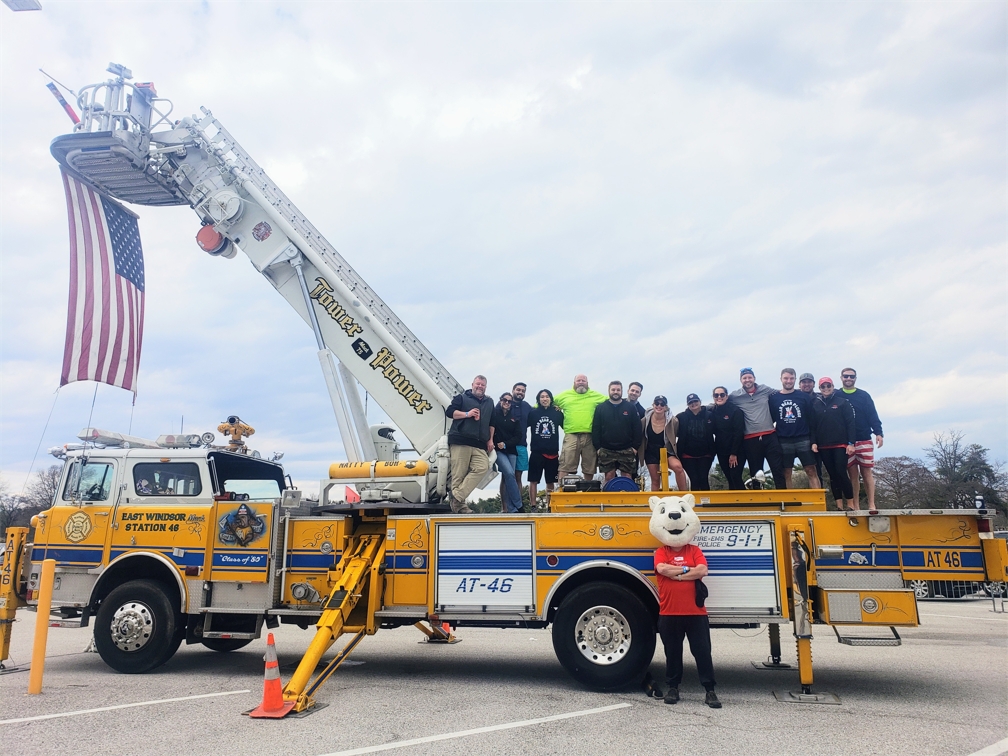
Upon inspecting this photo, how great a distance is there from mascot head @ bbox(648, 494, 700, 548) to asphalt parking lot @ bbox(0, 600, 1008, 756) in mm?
1483

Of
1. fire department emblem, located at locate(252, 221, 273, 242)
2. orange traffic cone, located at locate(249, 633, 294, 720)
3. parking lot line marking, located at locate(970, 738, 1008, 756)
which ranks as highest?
fire department emblem, located at locate(252, 221, 273, 242)

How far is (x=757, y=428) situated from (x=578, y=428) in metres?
2.27

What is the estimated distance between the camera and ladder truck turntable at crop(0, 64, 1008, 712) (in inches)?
270

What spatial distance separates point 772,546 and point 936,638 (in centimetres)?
671

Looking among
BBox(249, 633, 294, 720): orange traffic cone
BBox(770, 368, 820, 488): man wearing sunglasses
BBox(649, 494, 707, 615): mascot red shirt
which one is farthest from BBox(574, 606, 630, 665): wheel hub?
BBox(770, 368, 820, 488): man wearing sunglasses

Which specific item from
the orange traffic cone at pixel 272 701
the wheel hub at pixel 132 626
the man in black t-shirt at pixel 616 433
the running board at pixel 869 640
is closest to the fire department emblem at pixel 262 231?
the wheel hub at pixel 132 626

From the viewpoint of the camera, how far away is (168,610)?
319 inches

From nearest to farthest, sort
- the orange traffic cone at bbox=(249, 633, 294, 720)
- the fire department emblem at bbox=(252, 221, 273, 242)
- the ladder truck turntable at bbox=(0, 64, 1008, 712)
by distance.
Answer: the orange traffic cone at bbox=(249, 633, 294, 720), the ladder truck turntable at bbox=(0, 64, 1008, 712), the fire department emblem at bbox=(252, 221, 273, 242)

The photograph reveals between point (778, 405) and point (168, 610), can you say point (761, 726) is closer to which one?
point (778, 405)

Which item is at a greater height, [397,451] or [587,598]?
[397,451]

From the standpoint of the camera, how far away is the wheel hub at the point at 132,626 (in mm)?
8109

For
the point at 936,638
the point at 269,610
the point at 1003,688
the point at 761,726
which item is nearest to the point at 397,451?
the point at 269,610

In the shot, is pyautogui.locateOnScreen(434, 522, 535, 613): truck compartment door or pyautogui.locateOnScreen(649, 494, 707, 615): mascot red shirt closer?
pyautogui.locateOnScreen(649, 494, 707, 615): mascot red shirt

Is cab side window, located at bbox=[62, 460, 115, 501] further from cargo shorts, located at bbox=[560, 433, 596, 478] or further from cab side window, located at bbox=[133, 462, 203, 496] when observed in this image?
cargo shorts, located at bbox=[560, 433, 596, 478]
